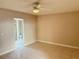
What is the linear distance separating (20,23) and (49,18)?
214cm

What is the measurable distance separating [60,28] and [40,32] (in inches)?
68.2

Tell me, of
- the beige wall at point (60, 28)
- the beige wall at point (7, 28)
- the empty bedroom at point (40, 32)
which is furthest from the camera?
the beige wall at point (60, 28)

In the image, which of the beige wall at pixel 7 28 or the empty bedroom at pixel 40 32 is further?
the beige wall at pixel 7 28

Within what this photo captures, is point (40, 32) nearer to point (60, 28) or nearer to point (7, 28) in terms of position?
point (60, 28)

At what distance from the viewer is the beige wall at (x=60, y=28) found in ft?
15.2

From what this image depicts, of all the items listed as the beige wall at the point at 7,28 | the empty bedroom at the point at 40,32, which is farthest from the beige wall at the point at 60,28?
the beige wall at the point at 7,28

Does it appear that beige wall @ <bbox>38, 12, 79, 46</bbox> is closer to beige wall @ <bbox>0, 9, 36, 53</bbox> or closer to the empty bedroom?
the empty bedroom

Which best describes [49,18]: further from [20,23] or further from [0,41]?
[0,41]

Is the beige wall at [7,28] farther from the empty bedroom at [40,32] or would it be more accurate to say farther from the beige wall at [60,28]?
the beige wall at [60,28]

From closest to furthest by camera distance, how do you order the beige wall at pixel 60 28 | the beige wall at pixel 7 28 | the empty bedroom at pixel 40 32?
the empty bedroom at pixel 40 32 < the beige wall at pixel 7 28 < the beige wall at pixel 60 28

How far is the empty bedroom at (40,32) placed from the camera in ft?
12.2

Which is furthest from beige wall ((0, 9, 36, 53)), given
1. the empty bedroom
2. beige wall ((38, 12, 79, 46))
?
beige wall ((38, 12, 79, 46))

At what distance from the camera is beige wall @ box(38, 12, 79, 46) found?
4.62 metres

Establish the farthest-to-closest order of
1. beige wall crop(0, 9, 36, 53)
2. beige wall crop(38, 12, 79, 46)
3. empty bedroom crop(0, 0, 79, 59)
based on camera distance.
→ 1. beige wall crop(38, 12, 79, 46)
2. beige wall crop(0, 9, 36, 53)
3. empty bedroom crop(0, 0, 79, 59)
